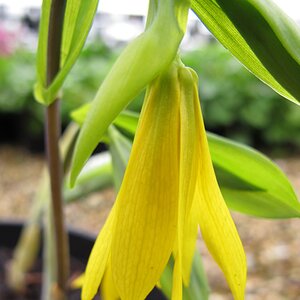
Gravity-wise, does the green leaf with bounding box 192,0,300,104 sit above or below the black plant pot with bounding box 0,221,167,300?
above

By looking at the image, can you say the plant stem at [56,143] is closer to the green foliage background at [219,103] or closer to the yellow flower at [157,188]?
the yellow flower at [157,188]

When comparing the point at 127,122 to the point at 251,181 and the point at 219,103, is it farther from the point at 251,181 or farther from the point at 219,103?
the point at 219,103

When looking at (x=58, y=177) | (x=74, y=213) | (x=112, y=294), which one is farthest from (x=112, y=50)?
(x=112, y=294)

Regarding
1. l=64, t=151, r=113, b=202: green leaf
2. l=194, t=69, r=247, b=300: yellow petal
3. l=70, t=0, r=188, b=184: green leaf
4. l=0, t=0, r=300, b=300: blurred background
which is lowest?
l=0, t=0, r=300, b=300: blurred background

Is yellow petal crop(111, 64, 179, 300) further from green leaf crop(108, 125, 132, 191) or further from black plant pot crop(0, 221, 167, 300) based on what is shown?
black plant pot crop(0, 221, 167, 300)

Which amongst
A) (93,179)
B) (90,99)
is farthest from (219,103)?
(93,179)

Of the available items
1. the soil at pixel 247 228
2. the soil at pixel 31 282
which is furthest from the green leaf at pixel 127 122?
the soil at pixel 247 228

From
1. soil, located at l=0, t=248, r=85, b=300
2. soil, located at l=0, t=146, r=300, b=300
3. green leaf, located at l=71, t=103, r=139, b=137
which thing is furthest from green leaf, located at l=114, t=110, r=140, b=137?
soil, located at l=0, t=146, r=300, b=300
